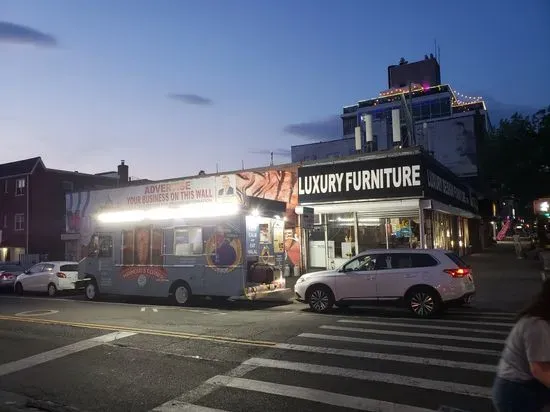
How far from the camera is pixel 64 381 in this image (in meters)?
7.22

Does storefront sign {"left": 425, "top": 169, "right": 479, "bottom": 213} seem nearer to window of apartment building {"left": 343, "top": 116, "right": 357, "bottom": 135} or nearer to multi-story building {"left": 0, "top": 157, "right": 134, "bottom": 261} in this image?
multi-story building {"left": 0, "top": 157, "right": 134, "bottom": 261}

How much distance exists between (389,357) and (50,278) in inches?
693

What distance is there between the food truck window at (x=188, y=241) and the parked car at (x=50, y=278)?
7.57 metres

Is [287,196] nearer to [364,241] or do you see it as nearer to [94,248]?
[364,241]

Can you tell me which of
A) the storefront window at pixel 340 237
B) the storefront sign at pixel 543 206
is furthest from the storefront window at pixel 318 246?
the storefront sign at pixel 543 206

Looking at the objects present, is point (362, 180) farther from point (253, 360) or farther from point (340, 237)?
point (253, 360)

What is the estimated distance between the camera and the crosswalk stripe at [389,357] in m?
7.37

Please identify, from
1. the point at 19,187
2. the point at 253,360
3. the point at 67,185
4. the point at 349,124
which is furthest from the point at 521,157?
the point at 349,124

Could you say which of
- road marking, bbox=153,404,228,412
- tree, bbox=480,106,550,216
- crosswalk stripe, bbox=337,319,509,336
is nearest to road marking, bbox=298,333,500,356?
crosswalk stripe, bbox=337,319,509,336

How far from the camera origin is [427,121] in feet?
214

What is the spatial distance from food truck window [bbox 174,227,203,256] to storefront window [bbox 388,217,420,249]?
31.0ft

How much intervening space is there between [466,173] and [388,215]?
42757 mm

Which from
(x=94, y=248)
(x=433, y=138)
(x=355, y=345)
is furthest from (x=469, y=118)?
(x=355, y=345)

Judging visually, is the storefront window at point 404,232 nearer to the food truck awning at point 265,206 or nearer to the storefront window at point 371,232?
the storefront window at point 371,232
